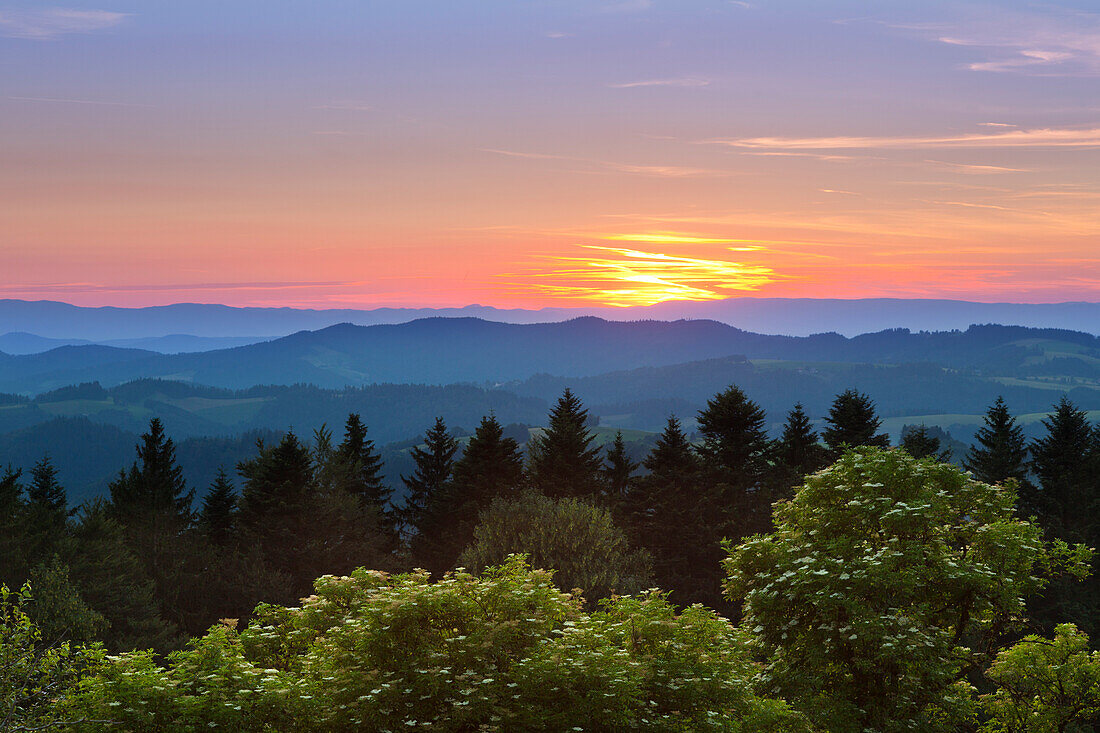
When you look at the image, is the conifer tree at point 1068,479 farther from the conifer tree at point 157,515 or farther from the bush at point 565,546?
the conifer tree at point 157,515

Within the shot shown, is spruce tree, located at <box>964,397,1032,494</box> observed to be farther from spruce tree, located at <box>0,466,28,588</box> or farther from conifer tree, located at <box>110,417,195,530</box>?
spruce tree, located at <box>0,466,28,588</box>

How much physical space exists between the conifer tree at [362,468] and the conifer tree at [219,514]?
10.7m

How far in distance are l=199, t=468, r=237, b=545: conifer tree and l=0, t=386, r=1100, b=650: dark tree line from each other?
150 mm

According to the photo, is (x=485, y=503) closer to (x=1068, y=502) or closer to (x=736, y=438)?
(x=736, y=438)

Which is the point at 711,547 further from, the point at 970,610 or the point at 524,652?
the point at 524,652

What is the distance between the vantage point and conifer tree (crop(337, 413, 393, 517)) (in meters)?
78.8

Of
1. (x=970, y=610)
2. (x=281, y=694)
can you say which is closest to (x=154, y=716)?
(x=281, y=694)

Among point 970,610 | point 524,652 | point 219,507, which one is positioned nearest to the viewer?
point 524,652

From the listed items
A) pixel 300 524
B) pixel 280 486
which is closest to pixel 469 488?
pixel 300 524

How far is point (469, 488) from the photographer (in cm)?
7012

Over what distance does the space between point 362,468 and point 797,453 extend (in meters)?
42.0

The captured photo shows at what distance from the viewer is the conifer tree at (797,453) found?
67062 millimetres

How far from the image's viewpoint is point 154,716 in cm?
1617

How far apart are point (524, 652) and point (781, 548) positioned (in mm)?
10197
